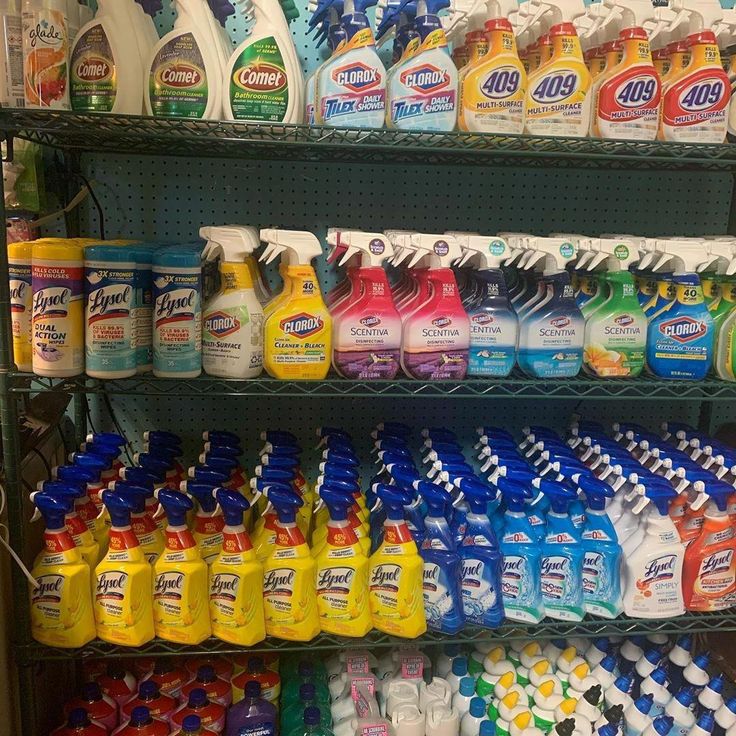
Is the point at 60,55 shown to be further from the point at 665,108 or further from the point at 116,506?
the point at 665,108

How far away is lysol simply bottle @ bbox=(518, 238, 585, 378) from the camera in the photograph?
150 cm

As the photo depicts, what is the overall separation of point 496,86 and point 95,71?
2.74 ft

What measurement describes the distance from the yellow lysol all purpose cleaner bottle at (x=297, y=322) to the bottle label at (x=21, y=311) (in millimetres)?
486

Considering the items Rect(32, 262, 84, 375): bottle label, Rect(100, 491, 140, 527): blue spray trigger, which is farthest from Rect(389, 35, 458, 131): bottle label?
Rect(100, 491, 140, 527): blue spray trigger

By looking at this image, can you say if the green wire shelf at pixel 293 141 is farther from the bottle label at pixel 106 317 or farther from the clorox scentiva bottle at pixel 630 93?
the bottle label at pixel 106 317

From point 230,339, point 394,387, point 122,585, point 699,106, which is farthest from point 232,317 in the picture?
point 699,106

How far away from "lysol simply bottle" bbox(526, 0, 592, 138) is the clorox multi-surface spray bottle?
27.9 inches

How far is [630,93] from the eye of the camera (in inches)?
58.5

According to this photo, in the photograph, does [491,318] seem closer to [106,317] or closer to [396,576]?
[396,576]

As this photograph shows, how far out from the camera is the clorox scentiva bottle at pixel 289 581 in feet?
4.73

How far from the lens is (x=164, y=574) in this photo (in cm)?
139

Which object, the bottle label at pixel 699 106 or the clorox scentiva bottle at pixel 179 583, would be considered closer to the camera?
the clorox scentiva bottle at pixel 179 583

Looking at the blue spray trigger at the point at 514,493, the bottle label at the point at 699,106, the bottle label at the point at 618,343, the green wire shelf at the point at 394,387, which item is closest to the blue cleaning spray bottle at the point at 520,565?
the blue spray trigger at the point at 514,493

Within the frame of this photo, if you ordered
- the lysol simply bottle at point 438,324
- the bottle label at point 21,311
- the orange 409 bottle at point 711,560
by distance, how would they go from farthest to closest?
1. the orange 409 bottle at point 711,560
2. the lysol simply bottle at point 438,324
3. the bottle label at point 21,311
